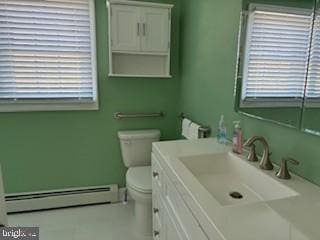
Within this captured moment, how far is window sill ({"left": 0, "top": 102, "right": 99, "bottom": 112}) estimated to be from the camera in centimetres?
222

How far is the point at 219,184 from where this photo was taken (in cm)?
132

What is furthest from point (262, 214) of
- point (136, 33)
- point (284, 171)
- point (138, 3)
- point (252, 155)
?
point (138, 3)

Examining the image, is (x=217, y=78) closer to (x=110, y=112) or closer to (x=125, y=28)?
(x=125, y=28)

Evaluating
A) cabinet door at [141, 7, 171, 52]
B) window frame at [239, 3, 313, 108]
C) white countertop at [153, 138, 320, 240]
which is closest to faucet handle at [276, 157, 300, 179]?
white countertop at [153, 138, 320, 240]

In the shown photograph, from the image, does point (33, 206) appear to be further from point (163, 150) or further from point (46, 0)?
point (46, 0)

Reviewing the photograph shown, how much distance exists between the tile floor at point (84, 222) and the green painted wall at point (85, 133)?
253mm

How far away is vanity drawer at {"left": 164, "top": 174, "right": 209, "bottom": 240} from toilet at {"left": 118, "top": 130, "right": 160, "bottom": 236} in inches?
24.8

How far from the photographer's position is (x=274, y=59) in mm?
1296

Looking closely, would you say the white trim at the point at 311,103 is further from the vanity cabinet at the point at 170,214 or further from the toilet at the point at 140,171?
the toilet at the point at 140,171

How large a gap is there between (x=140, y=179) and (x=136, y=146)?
429mm

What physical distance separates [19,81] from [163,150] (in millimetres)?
1574

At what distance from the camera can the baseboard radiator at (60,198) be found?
2.38m

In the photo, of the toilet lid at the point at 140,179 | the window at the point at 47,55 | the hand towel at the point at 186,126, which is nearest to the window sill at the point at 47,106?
the window at the point at 47,55

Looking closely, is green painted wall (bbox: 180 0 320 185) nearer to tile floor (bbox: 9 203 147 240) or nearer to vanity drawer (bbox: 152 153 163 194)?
vanity drawer (bbox: 152 153 163 194)
